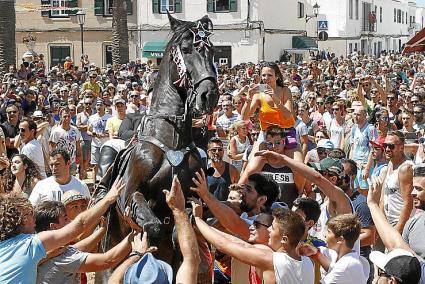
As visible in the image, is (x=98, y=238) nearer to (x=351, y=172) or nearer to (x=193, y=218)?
(x=193, y=218)

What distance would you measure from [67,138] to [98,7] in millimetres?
33985

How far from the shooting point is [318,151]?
10953 millimetres

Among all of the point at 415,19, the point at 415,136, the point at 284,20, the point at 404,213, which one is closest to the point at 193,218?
the point at 404,213

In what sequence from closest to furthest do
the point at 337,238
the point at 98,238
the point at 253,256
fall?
the point at 253,256, the point at 337,238, the point at 98,238

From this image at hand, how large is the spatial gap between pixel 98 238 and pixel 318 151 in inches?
209

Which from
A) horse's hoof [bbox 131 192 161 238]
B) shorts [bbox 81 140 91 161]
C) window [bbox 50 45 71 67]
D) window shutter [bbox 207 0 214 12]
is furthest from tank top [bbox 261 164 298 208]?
window [bbox 50 45 71 67]

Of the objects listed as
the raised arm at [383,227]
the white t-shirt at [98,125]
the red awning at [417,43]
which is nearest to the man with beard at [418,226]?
the raised arm at [383,227]

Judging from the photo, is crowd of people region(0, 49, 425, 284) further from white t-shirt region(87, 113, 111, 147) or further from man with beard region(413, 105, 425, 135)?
white t-shirt region(87, 113, 111, 147)

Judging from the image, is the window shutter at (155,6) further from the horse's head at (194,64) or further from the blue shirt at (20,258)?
the blue shirt at (20,258)

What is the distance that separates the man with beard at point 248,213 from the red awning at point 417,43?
542 cm

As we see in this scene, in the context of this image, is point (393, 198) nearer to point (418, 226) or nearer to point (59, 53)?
point (418, 226)

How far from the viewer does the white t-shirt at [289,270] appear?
511cm

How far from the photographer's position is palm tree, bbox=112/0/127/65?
120 ft

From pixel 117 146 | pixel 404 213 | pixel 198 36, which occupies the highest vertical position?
pixel 198 36
